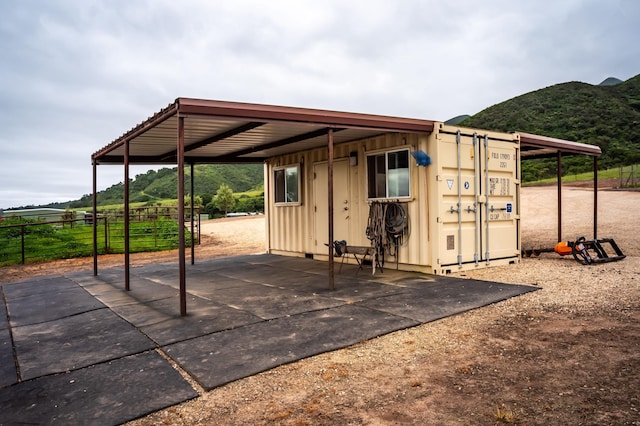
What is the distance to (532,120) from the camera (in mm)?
53688

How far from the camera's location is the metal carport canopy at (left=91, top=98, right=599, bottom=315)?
4.83 meters

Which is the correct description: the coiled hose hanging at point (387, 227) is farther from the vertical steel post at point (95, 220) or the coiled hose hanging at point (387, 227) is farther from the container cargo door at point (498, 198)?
the vertical steel post at point (95, 220)

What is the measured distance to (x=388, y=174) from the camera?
7.61m

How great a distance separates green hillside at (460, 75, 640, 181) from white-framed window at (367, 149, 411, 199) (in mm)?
30784

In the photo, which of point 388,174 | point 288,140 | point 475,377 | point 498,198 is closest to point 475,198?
point 498,198

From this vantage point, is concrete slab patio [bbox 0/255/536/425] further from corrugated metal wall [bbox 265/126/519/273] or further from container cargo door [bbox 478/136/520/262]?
container cargo door [bbox 478/136/520/262]

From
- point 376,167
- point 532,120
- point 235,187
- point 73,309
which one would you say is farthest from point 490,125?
point 73,309

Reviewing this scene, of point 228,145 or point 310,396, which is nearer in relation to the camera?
point 310,396

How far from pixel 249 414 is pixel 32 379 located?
1.77m

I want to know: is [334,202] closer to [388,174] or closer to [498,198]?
[388,174]

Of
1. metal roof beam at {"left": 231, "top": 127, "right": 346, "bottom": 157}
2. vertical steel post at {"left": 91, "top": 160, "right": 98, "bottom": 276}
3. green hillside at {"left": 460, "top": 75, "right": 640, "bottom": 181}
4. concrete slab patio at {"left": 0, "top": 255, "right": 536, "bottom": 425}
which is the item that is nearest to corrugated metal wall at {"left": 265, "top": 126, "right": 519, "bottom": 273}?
concrete slab patio at {"left": 0, "top": 255, "right": 536, "bottom": 425}

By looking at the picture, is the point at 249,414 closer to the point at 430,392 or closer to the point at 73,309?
the point at 430,392

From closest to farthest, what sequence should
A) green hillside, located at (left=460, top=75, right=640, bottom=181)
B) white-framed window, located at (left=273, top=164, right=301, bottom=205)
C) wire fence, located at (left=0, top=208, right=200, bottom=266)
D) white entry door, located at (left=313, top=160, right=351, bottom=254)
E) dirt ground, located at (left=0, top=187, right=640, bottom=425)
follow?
dirt ground, located at (left=0, top=187, right=640, bottom=425) < white entry door, located at (left=313, top=160, right=351, bottom=254) < white-framed window, located at (left=273, top=164, right=301, bottom=205) < wire fence, located at (left=0, top=208, right=200, bottom=266) < green hillside, located at (left=460, top=75, right=640, bottom=181)

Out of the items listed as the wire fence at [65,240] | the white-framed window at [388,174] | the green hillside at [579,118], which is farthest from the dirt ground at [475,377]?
the green hillside at [579,118]
